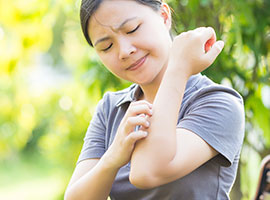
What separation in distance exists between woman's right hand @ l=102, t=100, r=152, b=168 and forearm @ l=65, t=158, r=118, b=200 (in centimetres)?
3

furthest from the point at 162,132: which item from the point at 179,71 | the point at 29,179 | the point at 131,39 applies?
the point at 29,179

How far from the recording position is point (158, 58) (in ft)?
3.21

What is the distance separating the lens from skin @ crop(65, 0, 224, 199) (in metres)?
0.84

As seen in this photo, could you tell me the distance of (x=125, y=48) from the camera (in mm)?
943

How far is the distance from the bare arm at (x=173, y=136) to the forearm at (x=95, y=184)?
8 centimetres

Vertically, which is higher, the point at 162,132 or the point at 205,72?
the point at 162,132

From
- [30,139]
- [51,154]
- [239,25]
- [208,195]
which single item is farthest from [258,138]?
[30,139]

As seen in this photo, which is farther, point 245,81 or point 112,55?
point 245,81

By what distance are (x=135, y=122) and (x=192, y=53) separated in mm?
180

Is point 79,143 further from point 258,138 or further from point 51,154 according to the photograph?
point 258,138

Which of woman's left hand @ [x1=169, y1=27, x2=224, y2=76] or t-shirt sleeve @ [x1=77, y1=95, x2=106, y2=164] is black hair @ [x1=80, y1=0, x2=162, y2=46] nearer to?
woman's left hand @ [x1=169, y1=27, x2=224, y2=76]

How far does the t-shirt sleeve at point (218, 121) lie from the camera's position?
0.89 meters

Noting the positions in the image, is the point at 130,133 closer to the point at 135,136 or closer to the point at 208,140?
the point at 135,136

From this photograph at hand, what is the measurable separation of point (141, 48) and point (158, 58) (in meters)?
0.05
